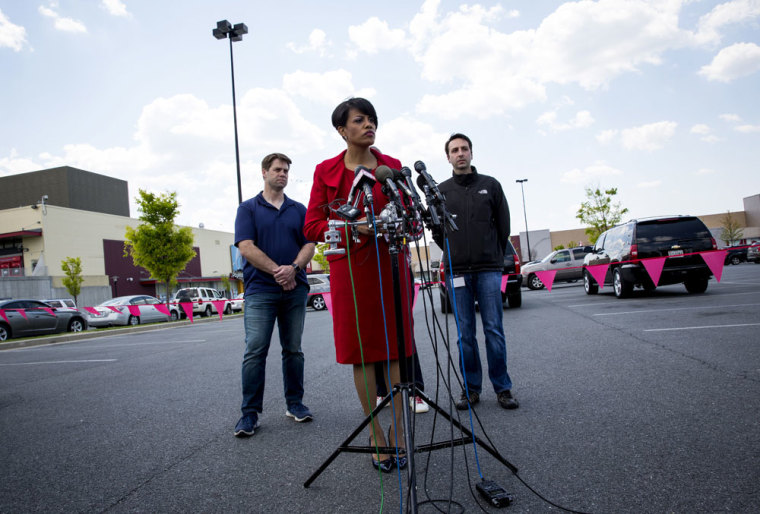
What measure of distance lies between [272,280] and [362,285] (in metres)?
1.41

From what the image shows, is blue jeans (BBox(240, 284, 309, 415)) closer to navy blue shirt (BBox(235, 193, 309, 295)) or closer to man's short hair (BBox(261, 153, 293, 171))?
navy blue shirt (BBox(235, 193, 309, 295))

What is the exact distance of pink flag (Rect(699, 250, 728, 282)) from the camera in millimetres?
9383

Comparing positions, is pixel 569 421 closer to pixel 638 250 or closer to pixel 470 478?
pixel 470 478

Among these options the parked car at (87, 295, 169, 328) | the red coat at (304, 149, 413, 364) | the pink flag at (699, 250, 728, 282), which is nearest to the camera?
the red coat at (304, 149, 413, 364)

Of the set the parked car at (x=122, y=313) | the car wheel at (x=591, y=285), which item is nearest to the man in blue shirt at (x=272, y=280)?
the car wheel at (x=591, y=285)

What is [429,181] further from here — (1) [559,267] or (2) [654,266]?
(1) [559,267]

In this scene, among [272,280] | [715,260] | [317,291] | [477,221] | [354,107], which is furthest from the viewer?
[317,291]

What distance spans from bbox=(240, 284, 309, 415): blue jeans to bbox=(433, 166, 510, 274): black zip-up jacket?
1.32 metres

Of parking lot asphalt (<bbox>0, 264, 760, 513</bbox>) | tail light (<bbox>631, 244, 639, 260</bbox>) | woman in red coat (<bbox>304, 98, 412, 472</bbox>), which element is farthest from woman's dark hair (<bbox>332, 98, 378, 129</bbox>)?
tail light (<bbox>631, 244, 639, 260</bbox>)

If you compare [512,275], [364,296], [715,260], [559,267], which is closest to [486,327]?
[364,296]

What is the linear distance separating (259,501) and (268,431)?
1.20 meters

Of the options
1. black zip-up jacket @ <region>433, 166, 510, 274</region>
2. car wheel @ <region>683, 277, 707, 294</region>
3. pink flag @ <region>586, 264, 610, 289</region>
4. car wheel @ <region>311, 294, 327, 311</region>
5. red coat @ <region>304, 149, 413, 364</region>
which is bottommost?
car wheel @ <region>311, 294, 327, 311</region>

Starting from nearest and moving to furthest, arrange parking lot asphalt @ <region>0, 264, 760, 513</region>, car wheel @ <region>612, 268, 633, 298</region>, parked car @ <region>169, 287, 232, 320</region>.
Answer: parking lot asphalt @ <region>0, 264, 760, 513</region>
car wheel @ <region>612, 268, 633, 298</region>
parked car @ <region>169, 287, 232, 320</region>

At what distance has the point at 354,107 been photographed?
8.29 feet
